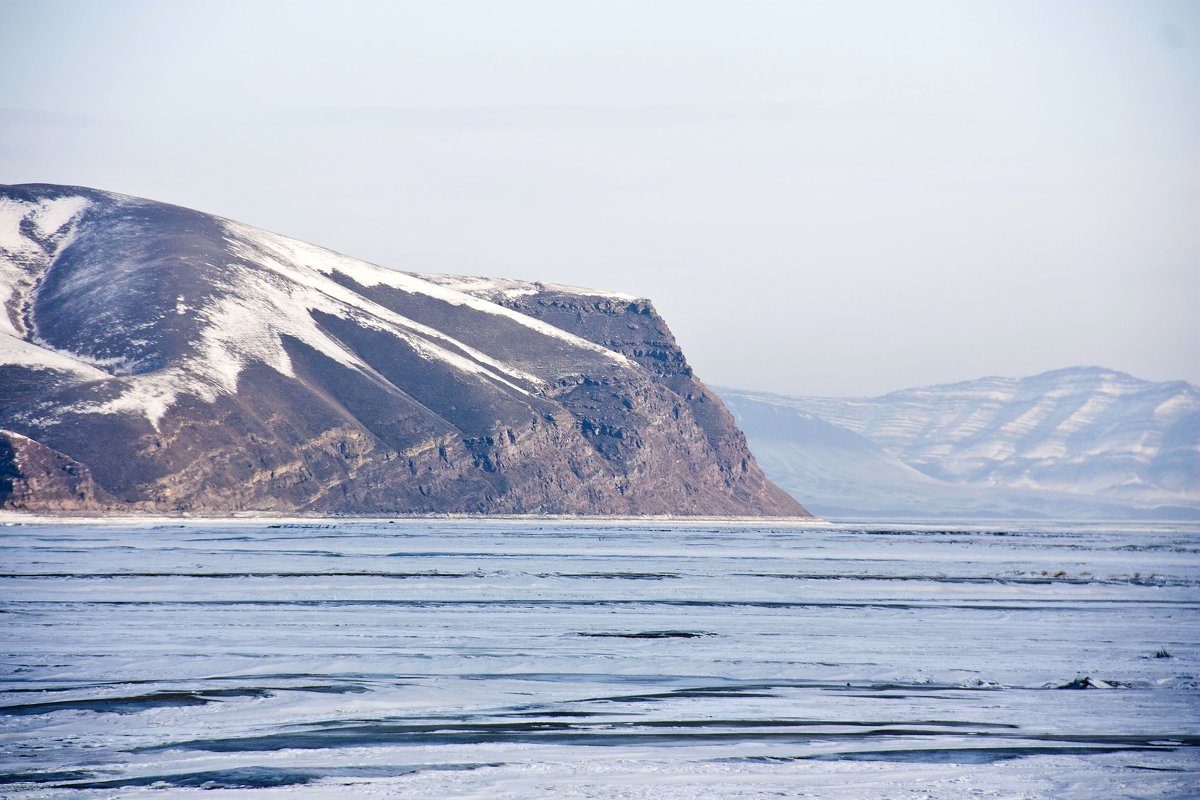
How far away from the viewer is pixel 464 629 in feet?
160

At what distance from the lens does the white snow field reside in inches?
1043

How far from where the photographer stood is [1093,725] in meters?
32.2

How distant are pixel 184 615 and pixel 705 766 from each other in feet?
96.5

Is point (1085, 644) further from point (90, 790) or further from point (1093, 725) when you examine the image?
point (90, 790)

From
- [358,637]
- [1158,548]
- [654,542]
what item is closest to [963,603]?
[358,637]

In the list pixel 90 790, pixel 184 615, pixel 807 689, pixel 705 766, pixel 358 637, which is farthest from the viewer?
pixel 184 615

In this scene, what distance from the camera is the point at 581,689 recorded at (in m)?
36.2

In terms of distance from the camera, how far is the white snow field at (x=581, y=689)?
26.5m

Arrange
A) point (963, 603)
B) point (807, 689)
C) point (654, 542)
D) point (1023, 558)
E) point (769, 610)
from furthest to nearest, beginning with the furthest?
point (654, 542), point (1023, 558), point (963, 603), point (769, 610), point (807, 689)

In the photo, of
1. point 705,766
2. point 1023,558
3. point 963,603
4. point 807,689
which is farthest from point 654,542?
point 705,766

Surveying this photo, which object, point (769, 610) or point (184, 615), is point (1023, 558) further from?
point (184, 615)

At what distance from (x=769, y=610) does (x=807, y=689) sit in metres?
22.4

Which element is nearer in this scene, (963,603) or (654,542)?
(963,603)

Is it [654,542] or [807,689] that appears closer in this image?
[807,689]
